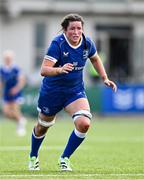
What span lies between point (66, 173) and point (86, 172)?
0.36 metres

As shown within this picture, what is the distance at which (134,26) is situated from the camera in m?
41.1

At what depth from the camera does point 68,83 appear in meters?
11.4

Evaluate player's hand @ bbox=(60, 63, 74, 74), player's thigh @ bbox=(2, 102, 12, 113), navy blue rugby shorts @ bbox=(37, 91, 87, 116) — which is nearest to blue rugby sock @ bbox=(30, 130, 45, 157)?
navy blue rugby shorts @ bbox=(37, 91, 87, 116)

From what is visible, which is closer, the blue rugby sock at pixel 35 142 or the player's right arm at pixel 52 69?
the player's right arm at pixel 52 69

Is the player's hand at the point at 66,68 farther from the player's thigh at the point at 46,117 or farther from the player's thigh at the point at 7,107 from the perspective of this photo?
the player's thigh at the point at 7,107

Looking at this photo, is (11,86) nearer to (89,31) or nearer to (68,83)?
(68,83)

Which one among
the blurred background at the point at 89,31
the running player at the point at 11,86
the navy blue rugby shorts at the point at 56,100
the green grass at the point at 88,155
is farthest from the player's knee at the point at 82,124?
the blurred background at the point at 89,31

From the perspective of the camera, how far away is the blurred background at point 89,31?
39.3m

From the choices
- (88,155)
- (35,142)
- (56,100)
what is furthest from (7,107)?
(56,100)

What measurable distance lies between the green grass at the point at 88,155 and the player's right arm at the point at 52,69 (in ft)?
4.40

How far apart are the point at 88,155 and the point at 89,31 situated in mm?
25786

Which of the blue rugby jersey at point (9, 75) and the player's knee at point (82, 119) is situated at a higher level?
the player's knee at point (82, 119)

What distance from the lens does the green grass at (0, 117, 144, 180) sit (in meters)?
11.1

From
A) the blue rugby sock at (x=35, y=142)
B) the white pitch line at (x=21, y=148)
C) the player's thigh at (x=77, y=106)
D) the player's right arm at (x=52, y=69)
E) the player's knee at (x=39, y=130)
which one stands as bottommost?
the white pitch line at (x=21, y=148)
